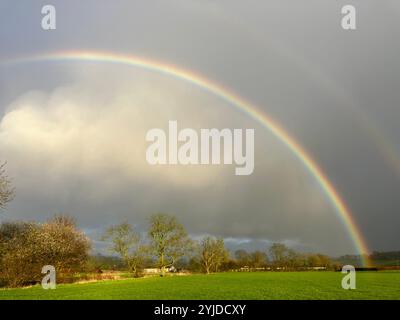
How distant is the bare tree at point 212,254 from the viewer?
122812 mm

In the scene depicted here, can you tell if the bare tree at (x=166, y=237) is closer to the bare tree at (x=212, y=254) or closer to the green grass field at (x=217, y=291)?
the bare tree at (x=212, y=254)

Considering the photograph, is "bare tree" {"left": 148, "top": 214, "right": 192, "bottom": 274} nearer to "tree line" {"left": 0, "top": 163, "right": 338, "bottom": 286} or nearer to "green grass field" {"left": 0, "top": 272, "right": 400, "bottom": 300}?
"tree line" {"left": 0, "top": 163, "right": 338, "bottom": 286}

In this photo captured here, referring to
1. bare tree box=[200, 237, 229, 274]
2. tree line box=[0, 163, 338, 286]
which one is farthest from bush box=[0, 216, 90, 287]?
bare tree box=[200, 237, 229, 274]

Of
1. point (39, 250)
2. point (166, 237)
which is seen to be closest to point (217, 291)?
point (39, 250)

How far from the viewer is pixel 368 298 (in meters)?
33.3

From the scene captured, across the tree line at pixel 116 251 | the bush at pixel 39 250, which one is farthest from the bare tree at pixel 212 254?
the bush at pixel 39 250

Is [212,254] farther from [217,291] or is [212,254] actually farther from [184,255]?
[217,291]

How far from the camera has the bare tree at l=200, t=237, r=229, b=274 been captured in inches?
4835

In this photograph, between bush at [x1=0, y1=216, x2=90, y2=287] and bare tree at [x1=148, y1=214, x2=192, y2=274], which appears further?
bare tree at [x1=148, y1=214, x2=192, y2=274]

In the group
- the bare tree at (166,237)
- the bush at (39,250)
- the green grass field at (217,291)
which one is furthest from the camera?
the bare tree at (166,237)

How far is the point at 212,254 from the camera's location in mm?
124000
